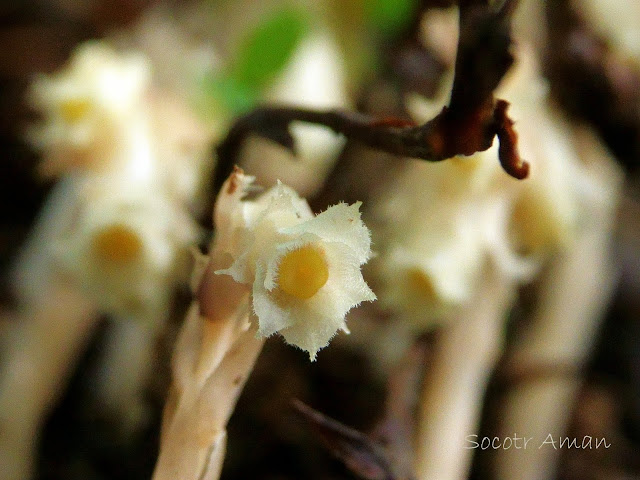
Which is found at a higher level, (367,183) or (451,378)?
(367,183)

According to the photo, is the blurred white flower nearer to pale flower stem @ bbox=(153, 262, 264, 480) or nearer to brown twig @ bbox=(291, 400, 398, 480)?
brown twig @ bbox=(291, 400, 398, 480)

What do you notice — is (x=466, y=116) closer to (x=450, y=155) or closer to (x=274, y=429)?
(x=450, y=155)

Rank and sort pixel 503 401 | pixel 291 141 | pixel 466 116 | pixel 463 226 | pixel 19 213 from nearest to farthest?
pixel 466 116 < pixel 291 141 < pixel 463 226 < pixel 503 401 < pixel 19 213

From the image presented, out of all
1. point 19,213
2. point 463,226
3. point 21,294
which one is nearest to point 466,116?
point 463,226

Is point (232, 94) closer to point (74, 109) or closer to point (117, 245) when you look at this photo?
point (74, 109)

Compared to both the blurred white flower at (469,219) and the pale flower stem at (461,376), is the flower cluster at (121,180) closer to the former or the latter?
the blurred white flower at (469,219)

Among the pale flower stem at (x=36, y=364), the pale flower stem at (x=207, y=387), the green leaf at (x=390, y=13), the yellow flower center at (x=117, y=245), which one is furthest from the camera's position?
the green leaf at (x=390, y=13)

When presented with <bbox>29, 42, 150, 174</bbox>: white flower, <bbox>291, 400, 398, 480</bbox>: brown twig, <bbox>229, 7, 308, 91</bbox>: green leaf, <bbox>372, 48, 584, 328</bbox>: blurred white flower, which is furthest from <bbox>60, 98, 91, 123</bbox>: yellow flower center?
<bbox>291, 400, 398, 480</bbox>: brown twig

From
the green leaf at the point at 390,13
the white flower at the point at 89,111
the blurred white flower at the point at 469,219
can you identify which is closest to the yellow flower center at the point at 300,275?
the blurred white flower at the point at 469,219
